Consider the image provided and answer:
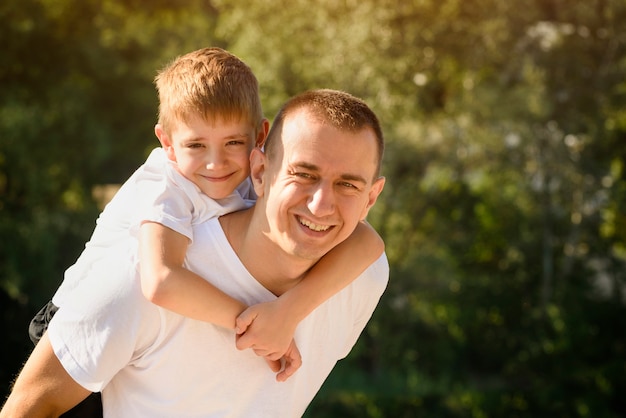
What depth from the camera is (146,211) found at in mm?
2223

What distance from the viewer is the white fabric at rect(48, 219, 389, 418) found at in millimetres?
1973

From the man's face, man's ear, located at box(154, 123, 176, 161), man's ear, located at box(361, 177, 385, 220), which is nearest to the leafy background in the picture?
man's ear, located at box(154, 123, 176, 161)

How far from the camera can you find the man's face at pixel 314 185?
6.80 feet

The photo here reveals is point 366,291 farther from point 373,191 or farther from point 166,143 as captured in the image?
point 166,143

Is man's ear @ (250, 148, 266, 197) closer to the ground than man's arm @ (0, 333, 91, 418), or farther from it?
farther from it

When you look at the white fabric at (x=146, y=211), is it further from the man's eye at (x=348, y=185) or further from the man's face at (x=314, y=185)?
the man's eye at (x=348, y=185)

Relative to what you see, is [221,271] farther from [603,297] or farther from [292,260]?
[603,297]

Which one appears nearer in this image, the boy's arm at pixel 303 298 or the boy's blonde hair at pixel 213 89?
the boy's arm at pixel 303 298

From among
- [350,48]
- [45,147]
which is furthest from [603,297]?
[45,147]

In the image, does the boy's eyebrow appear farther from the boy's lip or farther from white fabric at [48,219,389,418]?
the boy's lip

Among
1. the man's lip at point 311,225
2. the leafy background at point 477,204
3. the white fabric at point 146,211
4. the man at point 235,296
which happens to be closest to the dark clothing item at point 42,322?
the white fabric at point 146,211

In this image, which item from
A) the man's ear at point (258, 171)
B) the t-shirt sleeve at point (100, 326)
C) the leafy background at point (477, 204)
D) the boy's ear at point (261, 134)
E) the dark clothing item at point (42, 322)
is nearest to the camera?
the t-shirt sleeve at point (100, 326)

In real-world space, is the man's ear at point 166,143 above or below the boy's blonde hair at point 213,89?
below

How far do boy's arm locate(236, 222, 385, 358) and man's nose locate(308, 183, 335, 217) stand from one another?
0.71 ft
